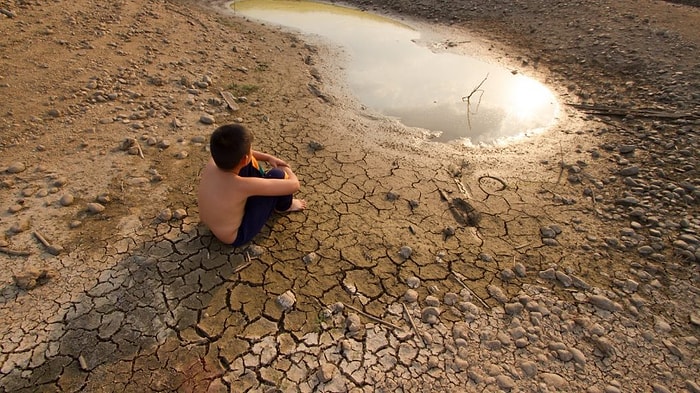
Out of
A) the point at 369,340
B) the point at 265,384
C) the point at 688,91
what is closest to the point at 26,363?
the point at 265,384

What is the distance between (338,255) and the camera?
10.1ft

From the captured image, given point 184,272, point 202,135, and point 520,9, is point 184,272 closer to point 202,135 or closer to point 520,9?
point 202,135

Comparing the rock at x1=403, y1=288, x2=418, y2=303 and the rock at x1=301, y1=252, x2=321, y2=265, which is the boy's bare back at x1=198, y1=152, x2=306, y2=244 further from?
the rock at x1=403, y1=288, x2=418, y2=303

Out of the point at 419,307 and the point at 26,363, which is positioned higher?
the point at 419,307

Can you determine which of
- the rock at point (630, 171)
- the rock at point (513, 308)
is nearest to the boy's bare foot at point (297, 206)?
the rock at point (513, 308)

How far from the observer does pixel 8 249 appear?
2.85 m

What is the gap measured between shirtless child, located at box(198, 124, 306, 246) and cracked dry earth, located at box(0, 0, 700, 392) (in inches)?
8.6

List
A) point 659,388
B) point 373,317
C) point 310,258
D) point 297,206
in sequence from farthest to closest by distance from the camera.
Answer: point 297,206 → point 310,258 → point 373,317 → point 659,388

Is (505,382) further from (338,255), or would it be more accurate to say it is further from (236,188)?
(236,188)

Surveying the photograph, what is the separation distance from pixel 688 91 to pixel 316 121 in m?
5.09

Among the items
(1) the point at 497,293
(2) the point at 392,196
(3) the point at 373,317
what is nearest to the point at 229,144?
A: (3) the point at 373,317

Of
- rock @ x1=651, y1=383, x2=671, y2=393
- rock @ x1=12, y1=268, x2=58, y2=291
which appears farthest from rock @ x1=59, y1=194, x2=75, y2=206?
rock @ x1=651, y1=383, x2=671, y2=393

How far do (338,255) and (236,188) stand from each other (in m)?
0.96

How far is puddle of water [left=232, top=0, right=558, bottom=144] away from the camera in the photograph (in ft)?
16.9
